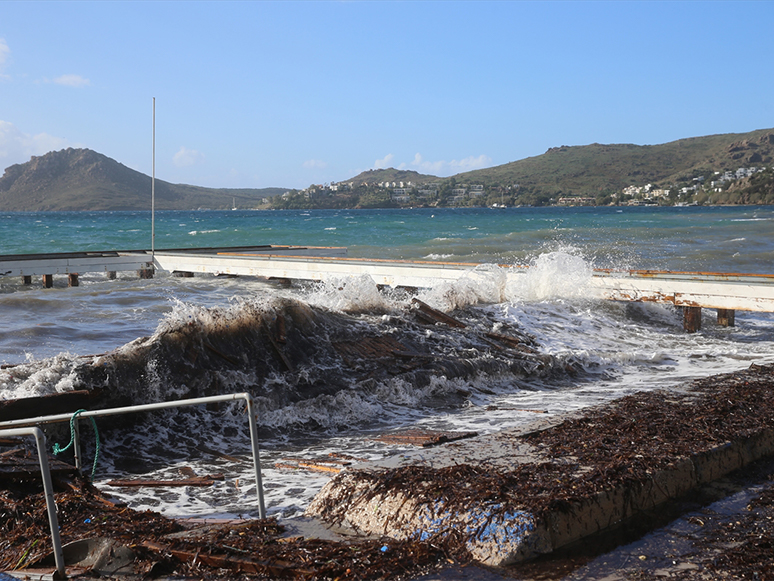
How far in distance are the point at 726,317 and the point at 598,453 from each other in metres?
11.8

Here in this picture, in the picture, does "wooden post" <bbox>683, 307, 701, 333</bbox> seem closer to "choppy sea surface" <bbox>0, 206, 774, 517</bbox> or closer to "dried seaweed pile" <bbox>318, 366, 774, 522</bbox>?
"choppy sea surface" <bbox>0, 206, 774, 517</bbox>

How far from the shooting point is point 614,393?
9.33 meters

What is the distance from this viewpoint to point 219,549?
3680 millimetres

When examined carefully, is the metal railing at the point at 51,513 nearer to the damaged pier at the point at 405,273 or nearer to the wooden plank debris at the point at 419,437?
the wooden plank debris at the point at 419,437

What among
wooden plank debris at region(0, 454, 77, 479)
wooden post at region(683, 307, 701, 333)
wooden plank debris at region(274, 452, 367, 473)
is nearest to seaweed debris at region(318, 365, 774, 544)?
wooden plank debris at region(274, 452, 367, 473)

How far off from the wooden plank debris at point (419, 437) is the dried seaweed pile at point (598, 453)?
1.13 meters

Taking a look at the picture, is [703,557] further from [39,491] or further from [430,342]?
[430,342]

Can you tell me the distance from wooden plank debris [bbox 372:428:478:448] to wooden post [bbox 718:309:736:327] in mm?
10125

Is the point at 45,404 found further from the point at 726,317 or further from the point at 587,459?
the point at 726,317

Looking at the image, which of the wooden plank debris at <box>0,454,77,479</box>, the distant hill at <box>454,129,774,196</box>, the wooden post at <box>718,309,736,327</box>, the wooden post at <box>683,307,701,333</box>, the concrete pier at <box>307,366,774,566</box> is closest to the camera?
the concrete pier at <box>307,366,774,566</box>

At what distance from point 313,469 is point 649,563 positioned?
3.20 metres

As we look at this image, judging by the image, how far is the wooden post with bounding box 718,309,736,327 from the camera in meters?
15.0

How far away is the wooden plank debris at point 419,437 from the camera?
646 centimetres

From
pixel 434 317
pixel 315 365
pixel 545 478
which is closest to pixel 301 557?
pixel 545 478
